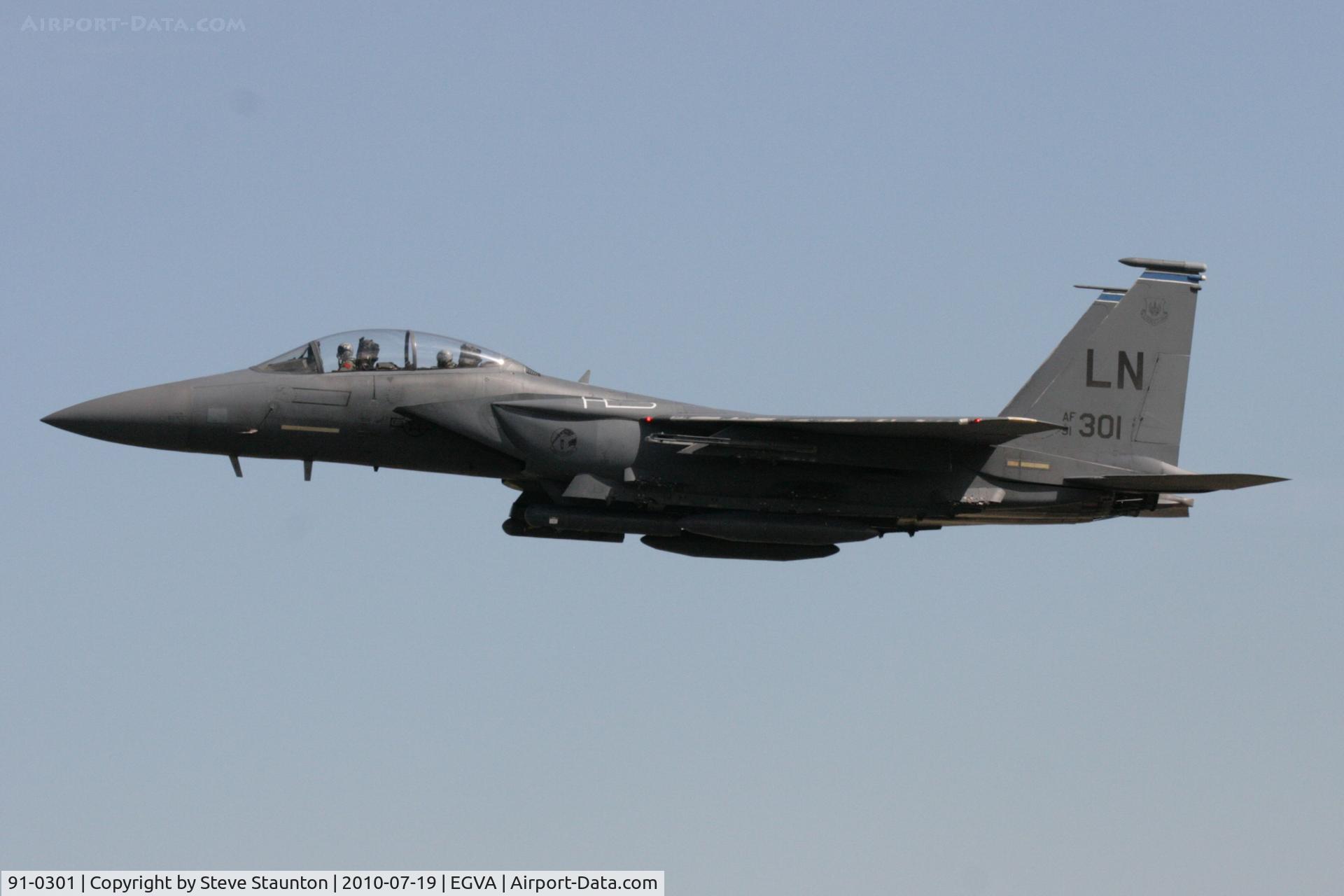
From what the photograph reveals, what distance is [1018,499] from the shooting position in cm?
2117

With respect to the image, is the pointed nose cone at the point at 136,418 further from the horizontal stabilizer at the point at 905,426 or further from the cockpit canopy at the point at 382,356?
the horizontal stabilizer at the point at 905,426

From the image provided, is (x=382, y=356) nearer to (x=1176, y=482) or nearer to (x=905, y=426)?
(x=905, y=426)

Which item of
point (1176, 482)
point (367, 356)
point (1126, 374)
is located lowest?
point (1176, 482)

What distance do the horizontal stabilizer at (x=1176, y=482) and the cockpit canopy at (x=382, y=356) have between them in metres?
7.02

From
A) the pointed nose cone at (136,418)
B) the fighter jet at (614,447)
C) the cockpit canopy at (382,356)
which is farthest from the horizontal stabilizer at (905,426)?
the pointed nose cone at (136,418)

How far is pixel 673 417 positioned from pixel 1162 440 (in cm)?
633

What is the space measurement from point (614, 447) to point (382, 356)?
2942mm

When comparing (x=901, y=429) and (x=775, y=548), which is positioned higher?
(x=901, y=429)

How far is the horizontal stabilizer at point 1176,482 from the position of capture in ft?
67.3

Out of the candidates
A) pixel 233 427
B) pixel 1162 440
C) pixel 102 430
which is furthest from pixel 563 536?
pixel 1162 440

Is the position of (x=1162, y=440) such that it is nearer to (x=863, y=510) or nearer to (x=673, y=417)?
(x=863, y=510)

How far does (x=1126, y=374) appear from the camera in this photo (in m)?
22.2

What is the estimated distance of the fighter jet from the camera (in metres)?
20.1

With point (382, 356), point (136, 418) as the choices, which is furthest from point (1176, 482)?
point (136, 418)
